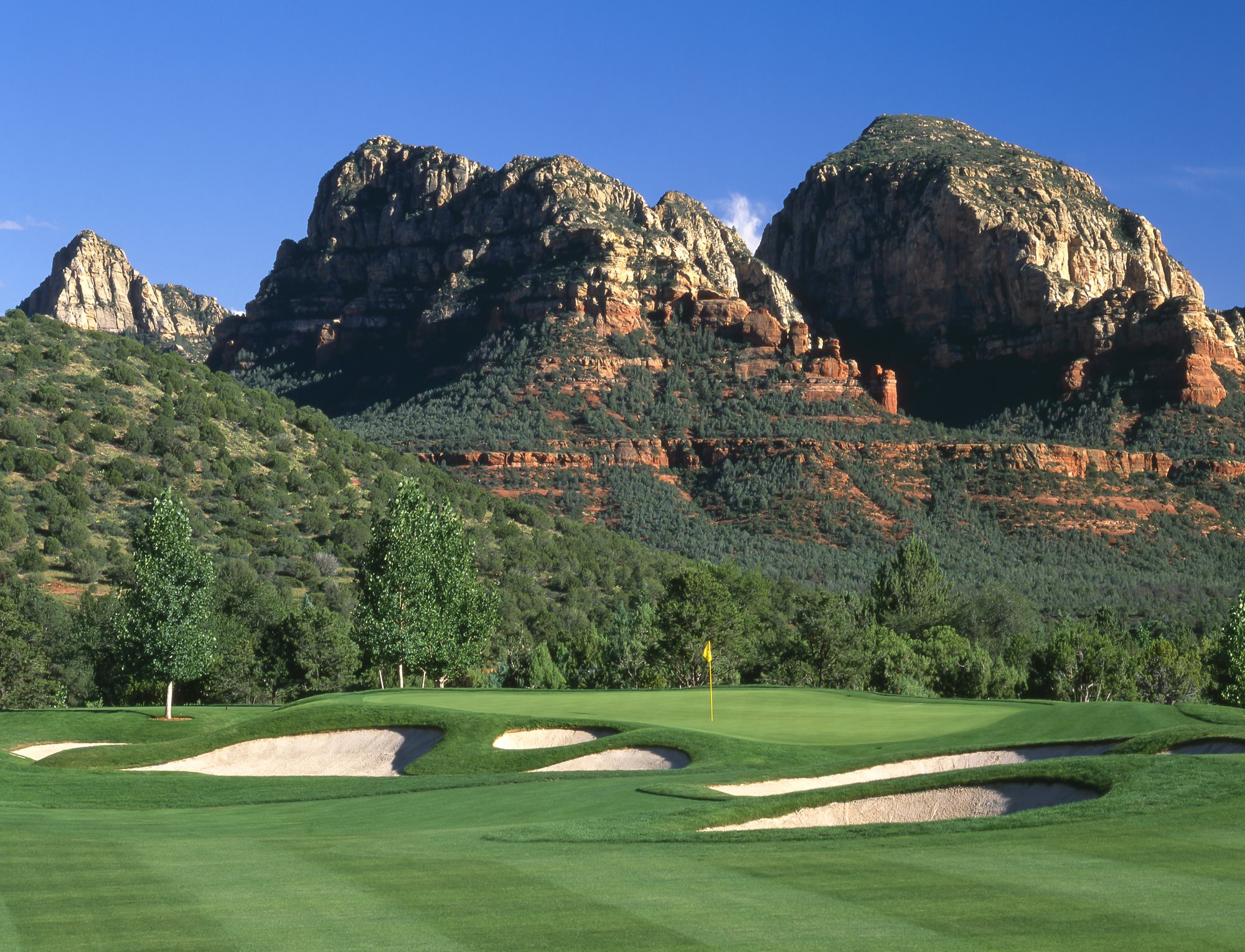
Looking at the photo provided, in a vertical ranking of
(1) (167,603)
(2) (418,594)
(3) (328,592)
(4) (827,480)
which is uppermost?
(4) (827,480)

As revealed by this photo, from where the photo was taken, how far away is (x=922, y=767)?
22.4 meters

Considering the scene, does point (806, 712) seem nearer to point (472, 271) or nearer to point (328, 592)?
point (328, 592)

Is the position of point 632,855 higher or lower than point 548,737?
higher

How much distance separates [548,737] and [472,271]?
120 m

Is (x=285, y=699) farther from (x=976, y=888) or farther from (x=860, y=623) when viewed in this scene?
(x=976, y=888)

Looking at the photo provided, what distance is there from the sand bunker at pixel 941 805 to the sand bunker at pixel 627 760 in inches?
287

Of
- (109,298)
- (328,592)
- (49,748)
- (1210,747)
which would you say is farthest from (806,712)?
(109,298)

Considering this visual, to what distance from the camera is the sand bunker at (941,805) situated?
17766 mm

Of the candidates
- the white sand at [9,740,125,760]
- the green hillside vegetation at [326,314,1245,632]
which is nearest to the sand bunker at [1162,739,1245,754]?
the white sand at [9,740,125,760]

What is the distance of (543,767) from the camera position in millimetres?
25750

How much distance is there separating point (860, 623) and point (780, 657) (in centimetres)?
858

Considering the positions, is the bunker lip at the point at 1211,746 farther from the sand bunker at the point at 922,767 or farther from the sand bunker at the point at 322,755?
the sand bunker at the point at 322,755

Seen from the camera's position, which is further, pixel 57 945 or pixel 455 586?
pixel 455 586

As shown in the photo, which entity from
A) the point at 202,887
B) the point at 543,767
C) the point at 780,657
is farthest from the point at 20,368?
the point at 202,887
